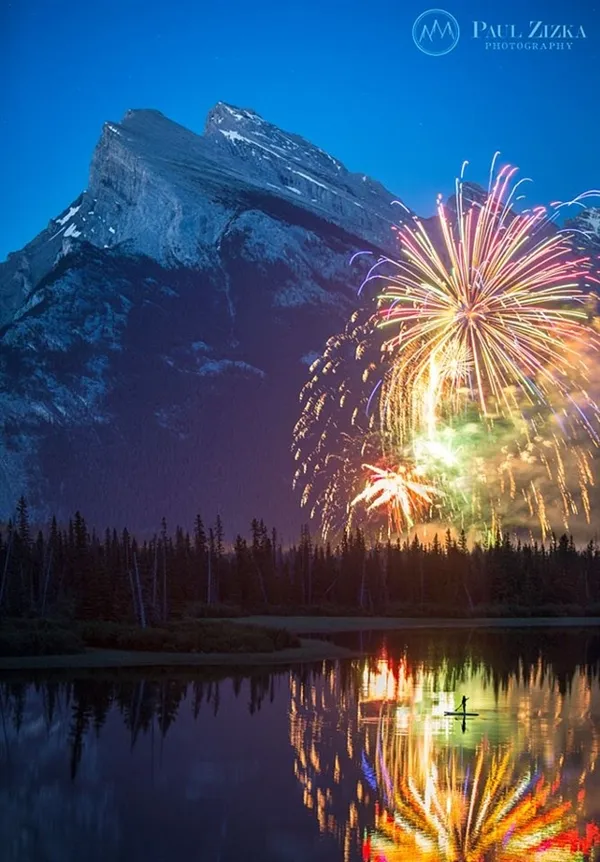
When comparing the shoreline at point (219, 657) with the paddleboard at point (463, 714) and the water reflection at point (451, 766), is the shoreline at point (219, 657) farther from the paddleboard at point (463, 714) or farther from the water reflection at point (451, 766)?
the paddleboard at point (463, 714)

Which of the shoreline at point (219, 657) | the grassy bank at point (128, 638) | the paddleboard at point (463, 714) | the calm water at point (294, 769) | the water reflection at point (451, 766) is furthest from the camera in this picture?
the grassy bank at point (128, 638)

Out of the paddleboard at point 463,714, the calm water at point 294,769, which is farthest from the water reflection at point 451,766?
the paddleboard at point 463,714

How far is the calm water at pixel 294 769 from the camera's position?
40.3m

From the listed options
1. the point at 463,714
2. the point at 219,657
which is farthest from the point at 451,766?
the point at 219,657

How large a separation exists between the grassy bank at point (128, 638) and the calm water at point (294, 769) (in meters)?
8.76

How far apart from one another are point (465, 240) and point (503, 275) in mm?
5842

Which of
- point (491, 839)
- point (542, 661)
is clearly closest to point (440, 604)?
point (542, 661)

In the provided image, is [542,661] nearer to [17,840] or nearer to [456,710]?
[456,710]

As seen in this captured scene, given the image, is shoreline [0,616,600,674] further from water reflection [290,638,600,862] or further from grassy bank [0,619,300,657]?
water reflection [290,638,600,862]

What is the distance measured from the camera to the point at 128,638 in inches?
3720

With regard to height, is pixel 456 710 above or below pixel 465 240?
below

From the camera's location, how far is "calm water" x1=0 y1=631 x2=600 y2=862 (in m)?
40.3

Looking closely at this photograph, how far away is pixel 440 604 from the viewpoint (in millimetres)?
174250

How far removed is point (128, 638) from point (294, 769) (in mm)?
44056
